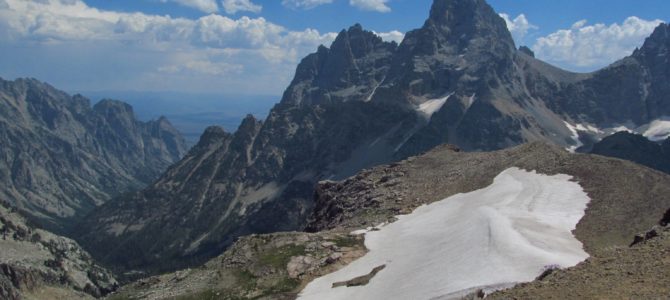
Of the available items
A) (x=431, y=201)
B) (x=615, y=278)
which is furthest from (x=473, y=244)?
(x=431, y=201)

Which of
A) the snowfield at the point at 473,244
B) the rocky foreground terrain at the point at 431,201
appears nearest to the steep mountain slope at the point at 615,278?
the rocky foreground terrain at the point at 431,201

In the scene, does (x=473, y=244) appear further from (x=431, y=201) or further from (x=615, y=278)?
(x=431, y=201)

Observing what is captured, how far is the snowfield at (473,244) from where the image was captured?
43594 mm

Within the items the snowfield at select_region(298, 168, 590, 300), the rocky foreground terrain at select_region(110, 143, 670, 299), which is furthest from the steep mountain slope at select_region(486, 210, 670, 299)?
the snowfield at select_region(298, 168, 590, 300)

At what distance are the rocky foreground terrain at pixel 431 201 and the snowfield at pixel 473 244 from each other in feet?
6.49

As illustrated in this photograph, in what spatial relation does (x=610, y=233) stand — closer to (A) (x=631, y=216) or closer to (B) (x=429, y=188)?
(A) (x=631, y=216)

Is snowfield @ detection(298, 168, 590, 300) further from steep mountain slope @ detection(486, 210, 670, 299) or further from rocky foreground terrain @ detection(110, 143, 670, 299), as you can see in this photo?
steep mountain slope @ detection(486, 210, 670, 299)

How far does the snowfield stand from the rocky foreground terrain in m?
1.98

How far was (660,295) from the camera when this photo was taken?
2961 cm

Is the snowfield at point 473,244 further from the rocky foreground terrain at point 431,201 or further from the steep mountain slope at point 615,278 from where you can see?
the steep mountain slope at point 615,278

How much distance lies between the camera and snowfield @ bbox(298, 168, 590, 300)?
4359 cm

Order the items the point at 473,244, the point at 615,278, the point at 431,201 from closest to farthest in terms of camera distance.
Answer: the point at 615,278, the point at 473,244, the point at 431,201

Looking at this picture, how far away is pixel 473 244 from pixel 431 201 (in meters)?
26.4

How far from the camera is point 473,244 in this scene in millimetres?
50969
